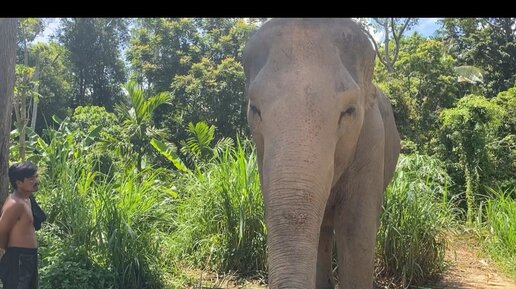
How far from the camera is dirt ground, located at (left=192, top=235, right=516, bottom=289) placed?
6.35 meters

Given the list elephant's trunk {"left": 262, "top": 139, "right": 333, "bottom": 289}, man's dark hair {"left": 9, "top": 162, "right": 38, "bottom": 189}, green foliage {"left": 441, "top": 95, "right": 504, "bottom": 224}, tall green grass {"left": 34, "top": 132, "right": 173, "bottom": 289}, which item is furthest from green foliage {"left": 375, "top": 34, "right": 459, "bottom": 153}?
elephant's trunk {"left": 262, "top": 139, "right": 333, "bottom": 289}

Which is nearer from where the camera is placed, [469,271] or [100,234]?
[100,234]

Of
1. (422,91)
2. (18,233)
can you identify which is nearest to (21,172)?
(18,233)

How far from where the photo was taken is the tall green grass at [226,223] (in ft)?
21.5

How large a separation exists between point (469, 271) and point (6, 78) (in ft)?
19.3

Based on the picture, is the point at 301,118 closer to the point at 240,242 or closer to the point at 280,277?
the point at 280,277

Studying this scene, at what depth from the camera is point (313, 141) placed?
113 inches

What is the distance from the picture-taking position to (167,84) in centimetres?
2119

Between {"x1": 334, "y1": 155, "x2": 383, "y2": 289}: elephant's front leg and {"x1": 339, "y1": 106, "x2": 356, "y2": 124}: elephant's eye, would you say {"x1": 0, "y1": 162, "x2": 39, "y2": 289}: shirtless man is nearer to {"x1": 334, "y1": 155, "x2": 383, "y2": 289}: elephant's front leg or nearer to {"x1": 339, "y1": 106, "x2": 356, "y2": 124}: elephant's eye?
{"x1": 334, "y1": 155, "x2": 383, "y2": 289}: elephant's front leg

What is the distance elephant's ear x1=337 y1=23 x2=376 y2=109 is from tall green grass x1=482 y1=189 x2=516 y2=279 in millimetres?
4940

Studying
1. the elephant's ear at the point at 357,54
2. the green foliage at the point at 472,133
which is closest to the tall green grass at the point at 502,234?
the green foliage at the point at 472,133

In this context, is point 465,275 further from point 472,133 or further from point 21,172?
point 21,172

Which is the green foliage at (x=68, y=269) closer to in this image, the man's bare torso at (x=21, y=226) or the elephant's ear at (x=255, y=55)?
the man's bare torso at (x=21, y=226)

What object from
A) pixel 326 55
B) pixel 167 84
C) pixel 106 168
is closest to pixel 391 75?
pixel 167 84
